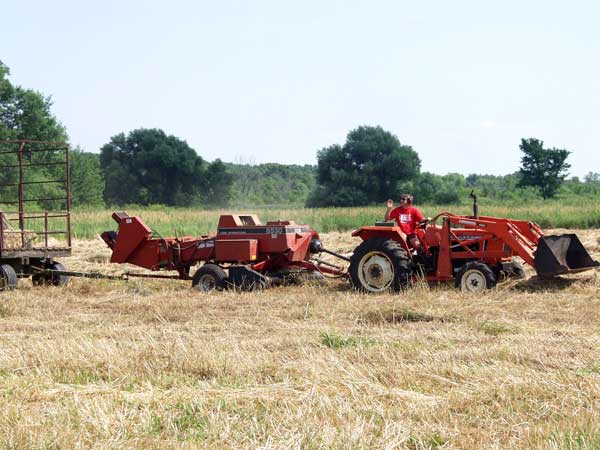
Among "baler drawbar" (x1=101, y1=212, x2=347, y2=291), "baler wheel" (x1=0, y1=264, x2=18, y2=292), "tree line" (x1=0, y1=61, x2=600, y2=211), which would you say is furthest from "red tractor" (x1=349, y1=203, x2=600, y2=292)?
"tree line" (x1=0, y1=61, x2=600, y2=211)

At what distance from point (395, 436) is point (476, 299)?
6075 millimetres

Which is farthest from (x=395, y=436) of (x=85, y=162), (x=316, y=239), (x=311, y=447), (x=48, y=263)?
(x=85, y=162)

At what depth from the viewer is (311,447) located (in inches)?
182

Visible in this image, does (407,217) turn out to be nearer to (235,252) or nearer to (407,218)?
(407,218)

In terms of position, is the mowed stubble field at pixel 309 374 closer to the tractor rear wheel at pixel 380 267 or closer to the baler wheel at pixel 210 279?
the tractor rear wheel at pixel 380 267

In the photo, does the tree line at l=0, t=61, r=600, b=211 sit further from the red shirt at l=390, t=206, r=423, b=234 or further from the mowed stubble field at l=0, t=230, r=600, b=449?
the mowed stubble field at l=0, t=230, r=600, b=449

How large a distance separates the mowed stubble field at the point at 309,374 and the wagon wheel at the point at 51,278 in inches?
129

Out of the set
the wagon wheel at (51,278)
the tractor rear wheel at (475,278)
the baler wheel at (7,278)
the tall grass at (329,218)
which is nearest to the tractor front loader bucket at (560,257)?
the tractor rear wheel at (475,278)

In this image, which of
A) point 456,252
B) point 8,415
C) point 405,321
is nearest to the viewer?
point 8,415

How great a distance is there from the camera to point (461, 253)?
471 inches

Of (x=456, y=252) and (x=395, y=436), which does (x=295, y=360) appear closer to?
(x=395, y=436)

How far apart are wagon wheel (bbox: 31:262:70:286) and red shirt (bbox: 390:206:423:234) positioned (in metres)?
5.54

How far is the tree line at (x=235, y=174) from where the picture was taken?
43844 mm

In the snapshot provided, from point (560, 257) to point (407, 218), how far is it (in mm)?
2313
